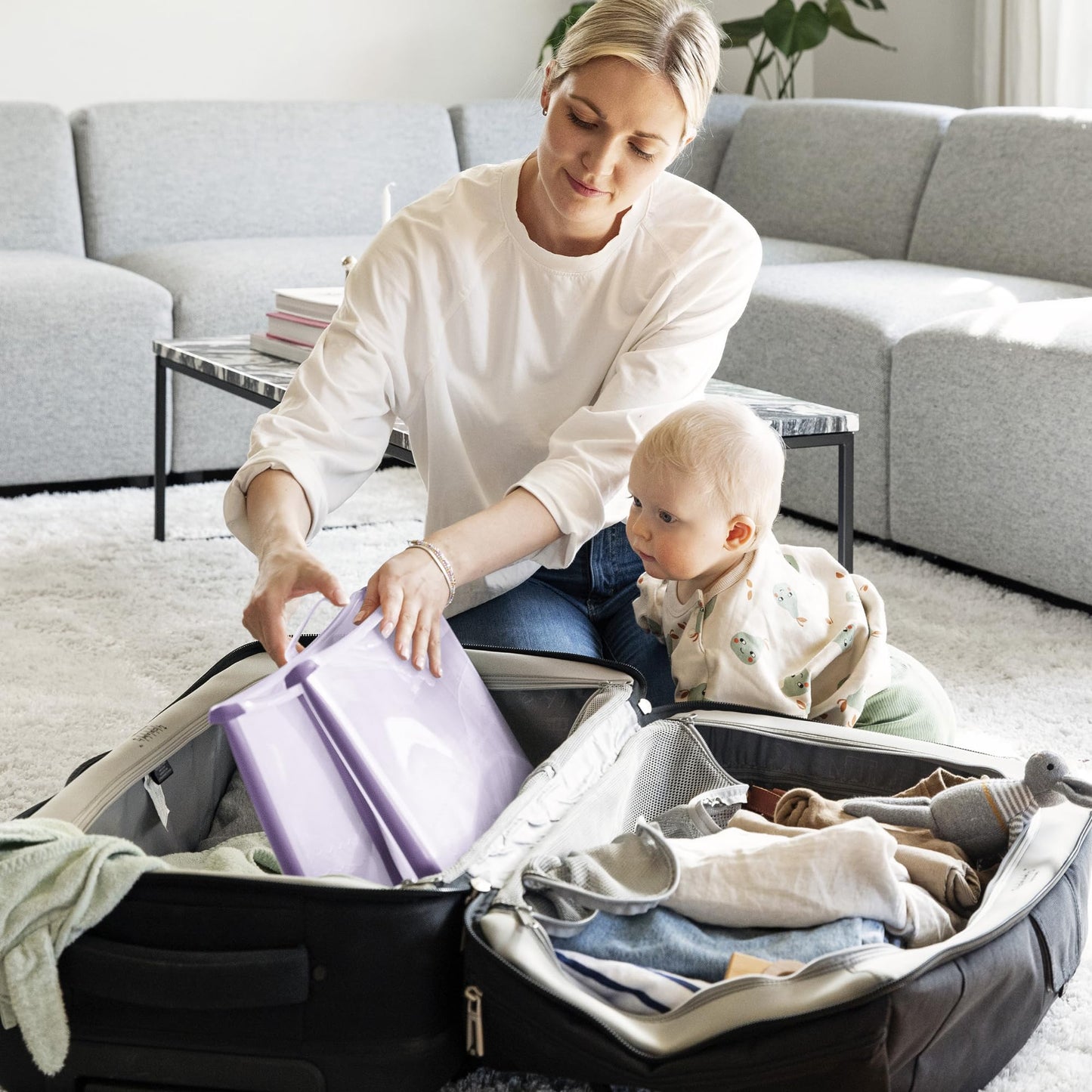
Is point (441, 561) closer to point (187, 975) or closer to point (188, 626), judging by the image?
point (187, 975)

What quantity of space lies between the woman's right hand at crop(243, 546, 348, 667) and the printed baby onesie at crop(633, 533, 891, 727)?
1.30 ft

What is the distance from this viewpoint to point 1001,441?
2.36 m

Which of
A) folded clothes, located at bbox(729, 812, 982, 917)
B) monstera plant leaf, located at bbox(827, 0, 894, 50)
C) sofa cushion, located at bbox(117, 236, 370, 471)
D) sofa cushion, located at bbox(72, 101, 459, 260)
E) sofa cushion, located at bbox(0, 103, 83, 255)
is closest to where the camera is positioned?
folded clothes, located at bbox(729, 812, 982, 917)

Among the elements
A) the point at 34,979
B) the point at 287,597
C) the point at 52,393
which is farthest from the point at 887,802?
the point at 52,393

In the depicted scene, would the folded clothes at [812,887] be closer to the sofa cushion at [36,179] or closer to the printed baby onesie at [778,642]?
the printed baby onesie at [778,642]

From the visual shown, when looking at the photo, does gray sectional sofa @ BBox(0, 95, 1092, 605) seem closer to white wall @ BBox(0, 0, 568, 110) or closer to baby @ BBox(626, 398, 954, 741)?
white wall @ BBox(0, 0, 568, 110)

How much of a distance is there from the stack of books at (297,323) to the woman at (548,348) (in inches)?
32.8

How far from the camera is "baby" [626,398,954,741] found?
134cm

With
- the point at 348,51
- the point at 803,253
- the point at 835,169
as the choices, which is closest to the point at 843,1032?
the point at 803,253

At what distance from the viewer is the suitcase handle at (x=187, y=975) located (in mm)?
934

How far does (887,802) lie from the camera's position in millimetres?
1200

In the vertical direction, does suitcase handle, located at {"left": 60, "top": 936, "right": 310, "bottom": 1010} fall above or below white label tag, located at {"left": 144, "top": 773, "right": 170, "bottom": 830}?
above

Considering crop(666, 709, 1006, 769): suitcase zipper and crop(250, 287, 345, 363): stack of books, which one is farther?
crop(250, 287, 345, 363): stack of books

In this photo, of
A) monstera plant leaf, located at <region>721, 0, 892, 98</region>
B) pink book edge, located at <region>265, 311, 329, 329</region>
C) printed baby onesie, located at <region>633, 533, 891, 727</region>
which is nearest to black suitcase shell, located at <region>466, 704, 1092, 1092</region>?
printed baby onesie, located at <region>633, 533, 891, 727</region>
